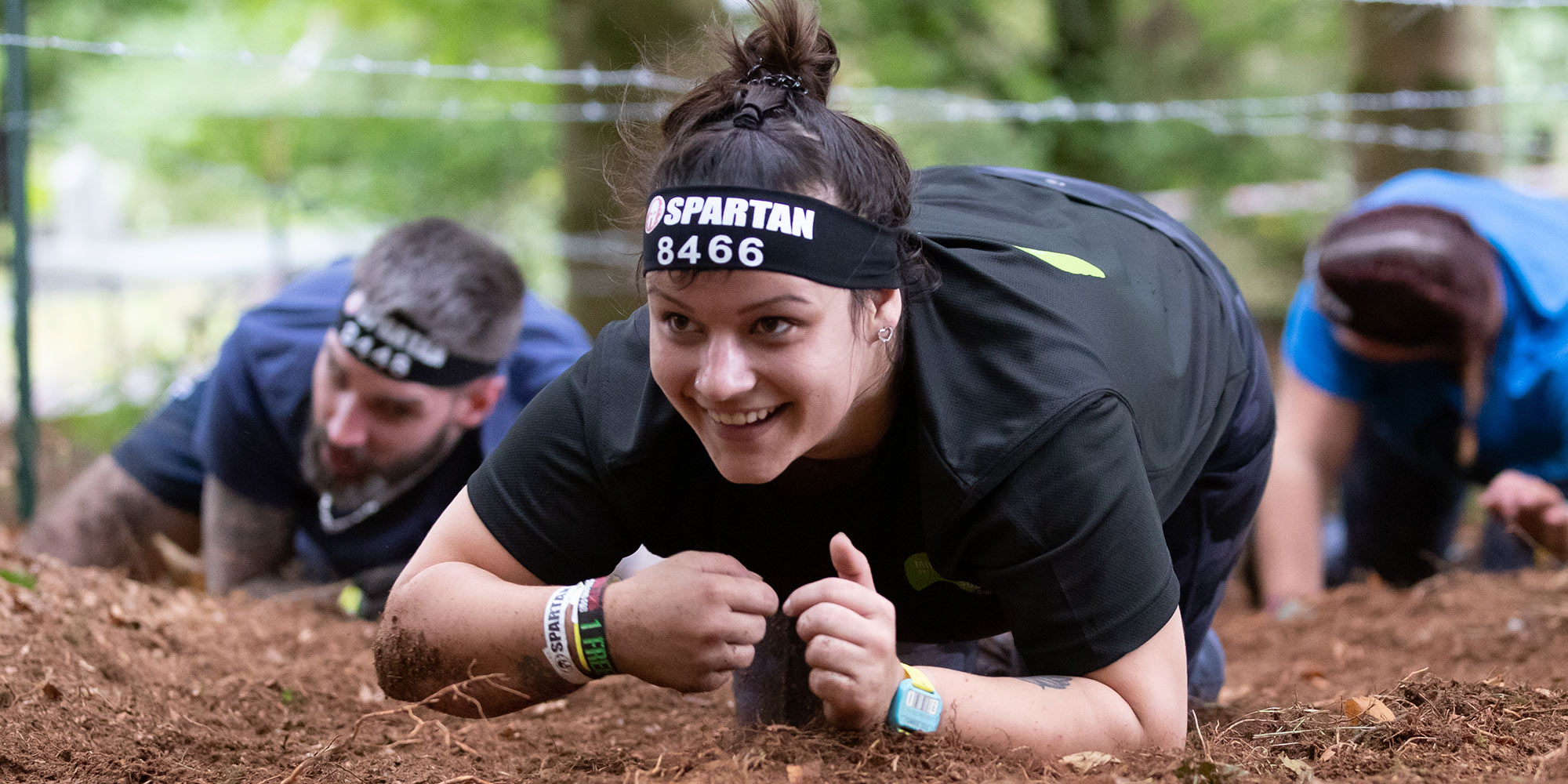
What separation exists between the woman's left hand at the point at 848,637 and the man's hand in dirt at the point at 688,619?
122mm

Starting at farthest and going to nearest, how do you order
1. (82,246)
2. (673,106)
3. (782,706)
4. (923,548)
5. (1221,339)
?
(82,246) → (782,706) → (1221,339) → (923,548) → (673,106)

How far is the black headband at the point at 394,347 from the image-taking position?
4.01 meters

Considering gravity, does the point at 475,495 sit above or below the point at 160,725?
above

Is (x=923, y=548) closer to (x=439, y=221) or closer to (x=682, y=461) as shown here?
(x=682, y=461)

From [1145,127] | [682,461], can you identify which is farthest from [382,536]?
[1145,127]

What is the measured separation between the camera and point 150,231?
1290 centimetres

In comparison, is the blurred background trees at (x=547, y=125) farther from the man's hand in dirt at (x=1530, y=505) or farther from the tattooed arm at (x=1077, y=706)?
the tattooed arm at (x=1077, y=706)

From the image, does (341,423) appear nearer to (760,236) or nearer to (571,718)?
(571,718)

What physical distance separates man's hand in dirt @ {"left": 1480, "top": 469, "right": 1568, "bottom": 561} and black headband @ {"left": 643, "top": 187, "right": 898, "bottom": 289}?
3.24 meters

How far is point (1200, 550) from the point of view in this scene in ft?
8.97

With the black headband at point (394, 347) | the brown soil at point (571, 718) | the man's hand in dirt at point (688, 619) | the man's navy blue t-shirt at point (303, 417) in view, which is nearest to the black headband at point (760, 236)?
the man's hand in dirt at point (688, 619)

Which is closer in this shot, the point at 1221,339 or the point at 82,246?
the point at 1221,339

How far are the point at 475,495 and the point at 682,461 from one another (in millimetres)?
390

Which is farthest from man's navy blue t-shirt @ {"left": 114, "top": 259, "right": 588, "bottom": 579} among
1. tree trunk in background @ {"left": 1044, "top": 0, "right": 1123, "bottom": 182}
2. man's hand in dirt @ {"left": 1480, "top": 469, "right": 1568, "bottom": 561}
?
tree trunk in background @ {"left": 1044, "top": 0, "right": 1123, "bottom": 182}
